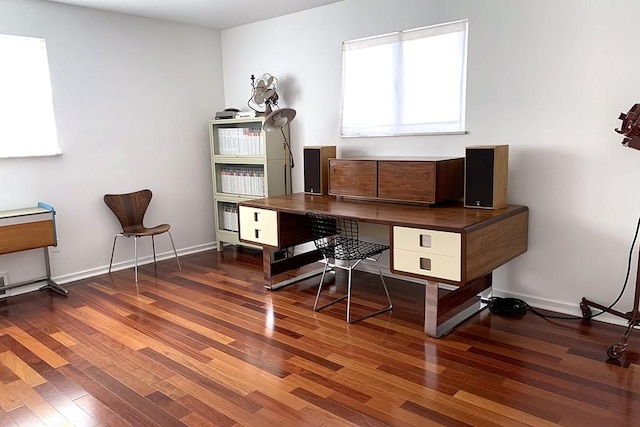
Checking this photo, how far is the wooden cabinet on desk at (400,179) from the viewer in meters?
3.40

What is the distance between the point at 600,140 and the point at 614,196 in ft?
1.19

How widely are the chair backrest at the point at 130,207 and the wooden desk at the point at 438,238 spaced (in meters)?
1.41

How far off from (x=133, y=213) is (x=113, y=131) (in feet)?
2.58

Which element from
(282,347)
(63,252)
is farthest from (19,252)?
(282,347)

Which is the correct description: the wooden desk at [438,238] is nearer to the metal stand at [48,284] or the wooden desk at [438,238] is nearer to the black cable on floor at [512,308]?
the black cable on floor at [512,308]

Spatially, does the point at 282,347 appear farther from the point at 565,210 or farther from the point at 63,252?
the point at 63,252

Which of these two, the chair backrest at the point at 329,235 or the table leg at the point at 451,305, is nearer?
the table leg at the point at 451,305

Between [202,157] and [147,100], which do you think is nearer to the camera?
[147,100]

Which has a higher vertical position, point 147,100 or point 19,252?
point 147,100

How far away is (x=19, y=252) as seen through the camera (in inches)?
158

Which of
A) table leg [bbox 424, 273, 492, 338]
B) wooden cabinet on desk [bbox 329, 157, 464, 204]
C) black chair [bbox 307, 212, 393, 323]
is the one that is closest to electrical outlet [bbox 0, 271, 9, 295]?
black chair [bbox 307, 212, 393, 323]

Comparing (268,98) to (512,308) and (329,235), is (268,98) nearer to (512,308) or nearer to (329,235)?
(329,235)

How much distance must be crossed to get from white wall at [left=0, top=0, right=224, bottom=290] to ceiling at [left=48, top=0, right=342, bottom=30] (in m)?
0.16

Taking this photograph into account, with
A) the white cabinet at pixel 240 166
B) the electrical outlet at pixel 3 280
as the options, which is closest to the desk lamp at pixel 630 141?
the white cabinet at pixel 240 166
